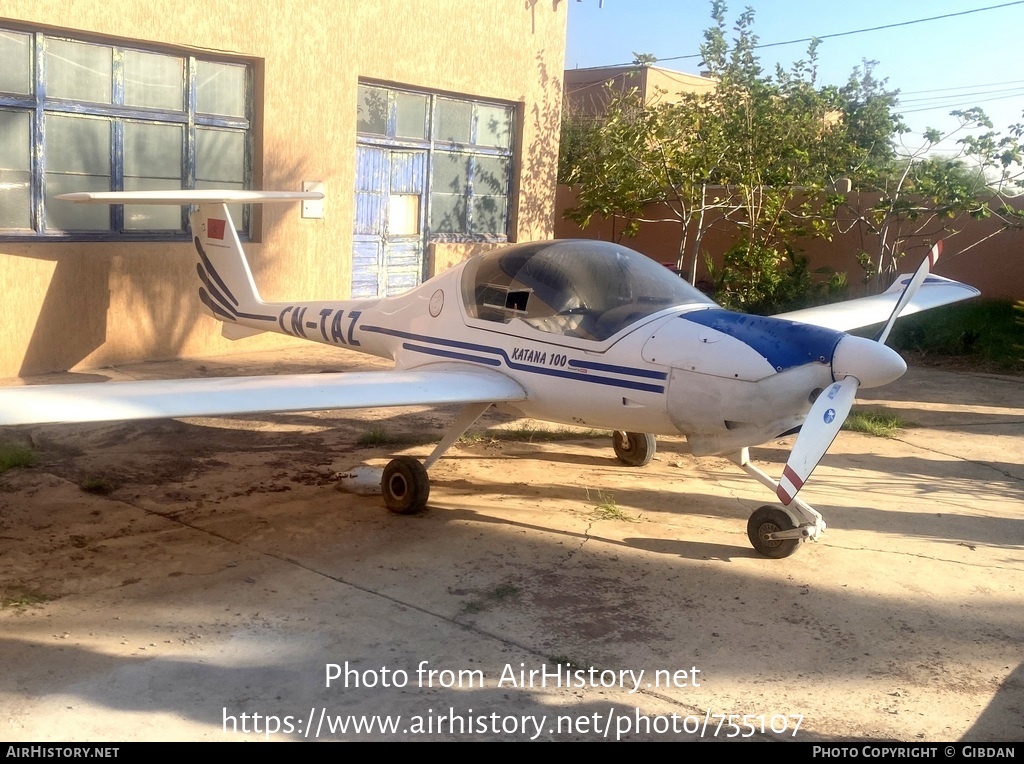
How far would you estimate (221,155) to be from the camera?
35.7 ft

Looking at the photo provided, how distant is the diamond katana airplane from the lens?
502 cm

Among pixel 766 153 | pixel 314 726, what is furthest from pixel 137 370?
pixel 766 153

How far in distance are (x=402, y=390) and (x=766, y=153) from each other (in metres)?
10.2

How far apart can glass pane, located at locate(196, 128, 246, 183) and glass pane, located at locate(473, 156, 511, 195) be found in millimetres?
4222

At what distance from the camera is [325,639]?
14.2 ft

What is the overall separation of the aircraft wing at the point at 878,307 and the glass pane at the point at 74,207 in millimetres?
6887

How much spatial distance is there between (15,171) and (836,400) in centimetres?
787

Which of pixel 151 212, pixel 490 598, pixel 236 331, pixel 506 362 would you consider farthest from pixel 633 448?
pixel 151 212

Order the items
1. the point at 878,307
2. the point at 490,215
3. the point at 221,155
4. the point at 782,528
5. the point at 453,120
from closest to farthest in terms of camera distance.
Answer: the point at 782,528, the point at 878,307, the point at 221,155, the point at 453,120, the point at 490,215

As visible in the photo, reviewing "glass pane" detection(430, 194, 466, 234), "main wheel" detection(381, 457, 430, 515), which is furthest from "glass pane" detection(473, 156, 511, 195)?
"main wheel" detection(381, 457, 430, 515)

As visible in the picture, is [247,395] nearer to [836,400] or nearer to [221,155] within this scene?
[836,400]

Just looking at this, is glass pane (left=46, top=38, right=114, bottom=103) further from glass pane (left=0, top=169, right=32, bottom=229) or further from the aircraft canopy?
the aircraft canopy

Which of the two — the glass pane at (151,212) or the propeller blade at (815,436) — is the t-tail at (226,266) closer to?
the glass pane at (151,212)
